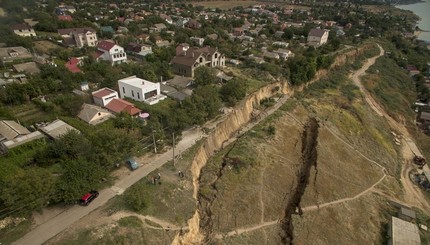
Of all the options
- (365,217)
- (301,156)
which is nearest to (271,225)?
(365,217)

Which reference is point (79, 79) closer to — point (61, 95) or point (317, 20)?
point (61, 95)

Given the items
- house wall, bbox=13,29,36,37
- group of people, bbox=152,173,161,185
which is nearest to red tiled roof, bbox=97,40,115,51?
house wall, bbox=13,29,36,37

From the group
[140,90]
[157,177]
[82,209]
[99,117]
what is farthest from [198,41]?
[82,209]

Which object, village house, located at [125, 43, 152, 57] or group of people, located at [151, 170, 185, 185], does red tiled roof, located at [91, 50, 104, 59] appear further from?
group of people, located at [151, 170, 185, 185]

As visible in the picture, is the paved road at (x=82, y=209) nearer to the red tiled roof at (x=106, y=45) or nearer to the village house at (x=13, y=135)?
the village house at (x=13, y=135)

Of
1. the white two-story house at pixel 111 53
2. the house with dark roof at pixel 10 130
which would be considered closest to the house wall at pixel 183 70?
the white two-story house at pixel 111 53

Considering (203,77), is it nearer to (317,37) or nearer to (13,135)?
(13,135)
